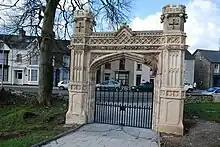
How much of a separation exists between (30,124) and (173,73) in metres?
6.45

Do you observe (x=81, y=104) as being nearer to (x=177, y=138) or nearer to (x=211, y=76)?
(x=177, y=138)

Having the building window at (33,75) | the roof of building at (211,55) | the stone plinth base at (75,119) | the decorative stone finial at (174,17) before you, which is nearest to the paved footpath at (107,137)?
the stone plinth base at (75,119)

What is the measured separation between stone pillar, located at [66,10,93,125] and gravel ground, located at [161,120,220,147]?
347 centimetres

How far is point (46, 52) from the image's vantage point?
16.7 metres

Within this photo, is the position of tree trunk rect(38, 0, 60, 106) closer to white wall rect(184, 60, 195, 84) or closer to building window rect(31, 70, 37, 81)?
building window rect(31, 70, 37, 81)

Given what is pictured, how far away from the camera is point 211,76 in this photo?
52000 mm

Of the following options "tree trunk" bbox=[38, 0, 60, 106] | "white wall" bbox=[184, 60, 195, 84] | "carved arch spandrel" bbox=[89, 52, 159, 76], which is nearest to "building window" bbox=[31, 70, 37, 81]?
"white wall" bbox=[184, 60, 195, 84]

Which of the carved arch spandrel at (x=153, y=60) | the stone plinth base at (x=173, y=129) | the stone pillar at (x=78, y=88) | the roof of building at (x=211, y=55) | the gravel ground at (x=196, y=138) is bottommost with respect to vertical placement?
the gravel ground at (x=196, y=138)

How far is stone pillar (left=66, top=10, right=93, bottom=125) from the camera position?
1160 cm

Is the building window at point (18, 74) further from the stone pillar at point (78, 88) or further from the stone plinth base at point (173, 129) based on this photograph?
the stone plinth base at point (173, 129)

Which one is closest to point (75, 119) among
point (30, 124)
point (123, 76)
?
point (30, 124)

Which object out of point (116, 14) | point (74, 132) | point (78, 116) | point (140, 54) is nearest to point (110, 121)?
point (78, 116)

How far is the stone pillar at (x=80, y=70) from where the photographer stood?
1160cm

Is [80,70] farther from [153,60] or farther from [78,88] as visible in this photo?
[153,60]
